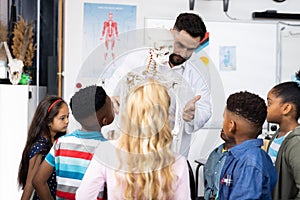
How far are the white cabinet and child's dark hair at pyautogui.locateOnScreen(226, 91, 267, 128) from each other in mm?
1833

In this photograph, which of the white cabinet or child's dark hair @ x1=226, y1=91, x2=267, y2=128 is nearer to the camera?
child's dark hair @ x1=226, y1=91, x2=267, y2=128

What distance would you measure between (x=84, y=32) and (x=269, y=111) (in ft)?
6.66

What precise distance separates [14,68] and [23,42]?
34 cm

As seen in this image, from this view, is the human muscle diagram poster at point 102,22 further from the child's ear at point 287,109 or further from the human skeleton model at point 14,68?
the child's ear at point 287,109

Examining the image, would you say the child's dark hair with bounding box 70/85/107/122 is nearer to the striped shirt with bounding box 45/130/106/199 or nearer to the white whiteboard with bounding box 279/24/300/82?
the striped shirt with bounding box 45/130/106/199

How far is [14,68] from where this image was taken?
10.6 feet

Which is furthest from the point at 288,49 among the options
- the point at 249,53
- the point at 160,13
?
the point at 160,13

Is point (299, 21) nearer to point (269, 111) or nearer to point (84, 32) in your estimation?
point (84, 32)

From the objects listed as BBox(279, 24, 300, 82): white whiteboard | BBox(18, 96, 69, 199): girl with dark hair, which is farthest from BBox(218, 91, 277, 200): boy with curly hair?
BBox(279, 24, 300, 82): white whiteboard

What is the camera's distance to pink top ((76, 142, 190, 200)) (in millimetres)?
1323

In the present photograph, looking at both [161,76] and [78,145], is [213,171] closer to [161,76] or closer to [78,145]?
[78,145]

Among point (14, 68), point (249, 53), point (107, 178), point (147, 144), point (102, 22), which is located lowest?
point (107, 178)

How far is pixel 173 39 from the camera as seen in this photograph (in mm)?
1454

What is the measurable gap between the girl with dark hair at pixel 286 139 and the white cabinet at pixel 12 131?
5.82 ft
